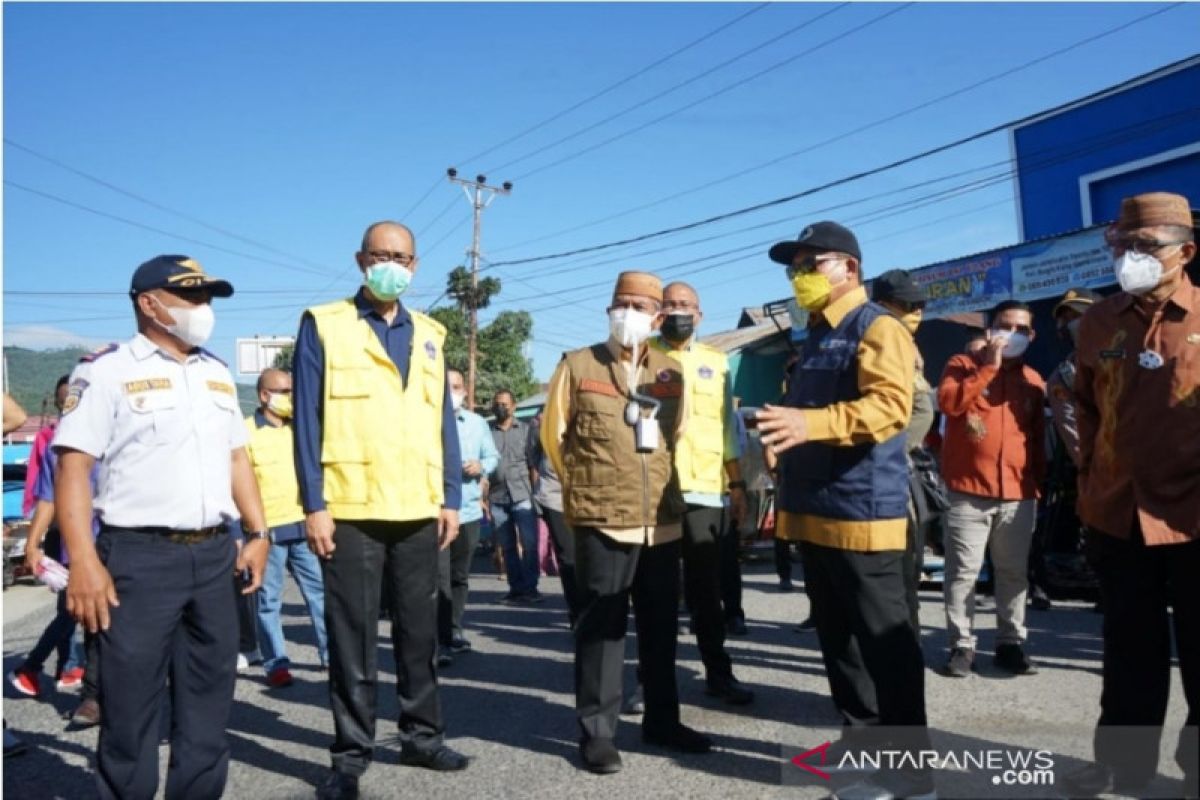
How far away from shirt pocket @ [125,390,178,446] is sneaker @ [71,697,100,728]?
2866mm

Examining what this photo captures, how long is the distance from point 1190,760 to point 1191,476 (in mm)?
951

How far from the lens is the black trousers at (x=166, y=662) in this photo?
3.36m

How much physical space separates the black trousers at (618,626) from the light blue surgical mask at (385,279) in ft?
4.50

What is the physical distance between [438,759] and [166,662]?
136 centimetres

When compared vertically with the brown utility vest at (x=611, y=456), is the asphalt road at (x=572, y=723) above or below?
below

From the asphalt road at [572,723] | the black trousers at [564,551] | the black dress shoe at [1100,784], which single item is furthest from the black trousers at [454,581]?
the black dress shoe at [1100,784]

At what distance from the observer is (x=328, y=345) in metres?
4.25

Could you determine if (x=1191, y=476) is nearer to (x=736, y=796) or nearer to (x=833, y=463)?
(x=833, y=463)

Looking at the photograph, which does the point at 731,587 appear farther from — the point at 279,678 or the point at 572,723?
the point at 279,678

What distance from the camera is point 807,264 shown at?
Result: 3.91m

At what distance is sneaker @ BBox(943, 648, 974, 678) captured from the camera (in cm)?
564

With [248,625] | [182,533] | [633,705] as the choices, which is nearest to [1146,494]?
[633,705]

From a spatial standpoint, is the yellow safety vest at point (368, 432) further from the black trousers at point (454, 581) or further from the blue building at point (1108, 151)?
the blue building at point (1108, 151)

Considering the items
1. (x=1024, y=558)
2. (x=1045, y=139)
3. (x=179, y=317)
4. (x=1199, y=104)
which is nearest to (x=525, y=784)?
(x=179, y=317)
